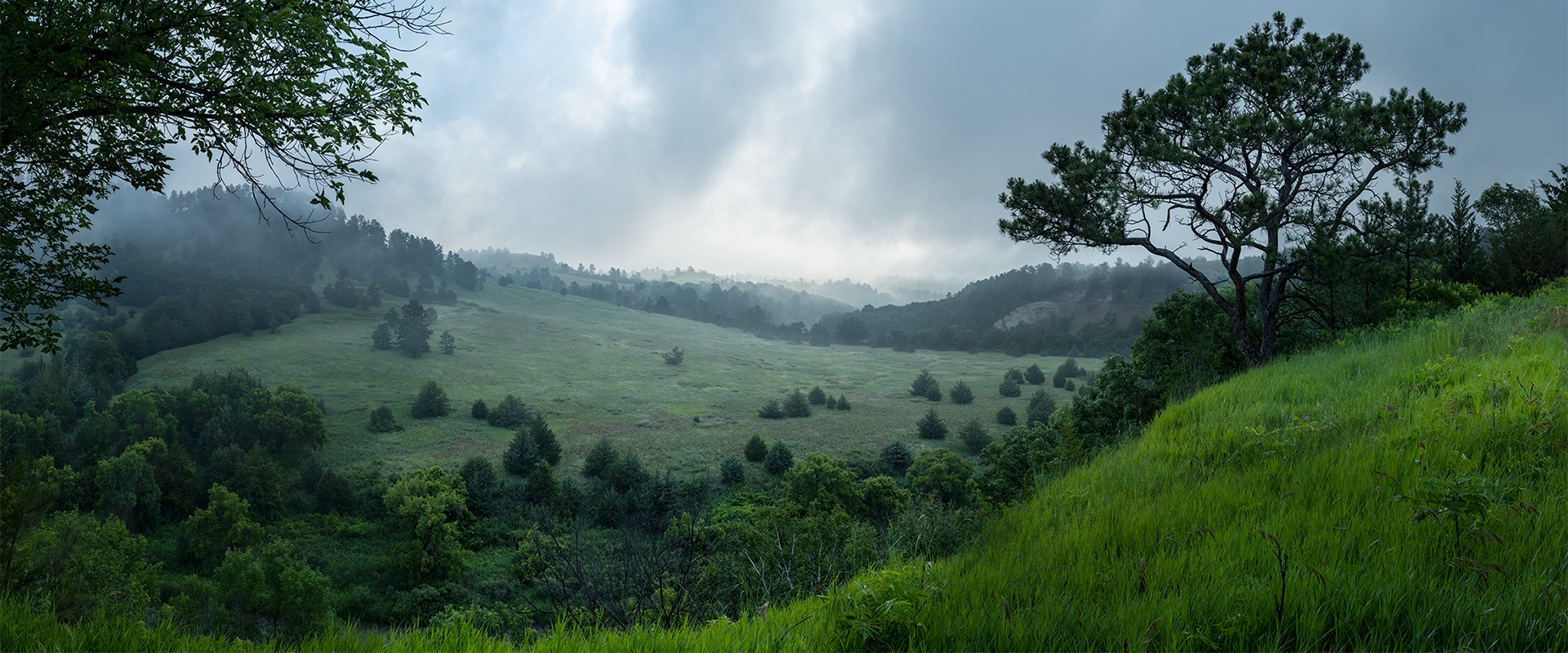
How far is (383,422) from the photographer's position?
176 feet

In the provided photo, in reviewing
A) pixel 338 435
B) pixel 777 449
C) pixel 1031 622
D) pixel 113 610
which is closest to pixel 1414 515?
pixel 1031 622

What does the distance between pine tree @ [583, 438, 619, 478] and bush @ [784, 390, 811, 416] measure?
25.9 metres

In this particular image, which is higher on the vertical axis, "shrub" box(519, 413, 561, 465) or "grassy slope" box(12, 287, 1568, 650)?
"grassy slope" box(12, 287, 1568, 650)

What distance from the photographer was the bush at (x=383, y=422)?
53.2 m

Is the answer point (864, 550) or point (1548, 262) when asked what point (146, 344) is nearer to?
point (864, 550)

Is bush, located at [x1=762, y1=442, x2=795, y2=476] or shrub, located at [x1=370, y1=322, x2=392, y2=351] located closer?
bush, located at [x1=762, y1=442, x2=795, y2=476]

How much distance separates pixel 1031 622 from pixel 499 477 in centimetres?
4733

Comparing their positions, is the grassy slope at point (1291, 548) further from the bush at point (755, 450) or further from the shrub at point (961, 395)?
the shrub at point (961, 395)

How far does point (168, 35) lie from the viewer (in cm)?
582

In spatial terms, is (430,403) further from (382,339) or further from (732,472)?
(732,472)

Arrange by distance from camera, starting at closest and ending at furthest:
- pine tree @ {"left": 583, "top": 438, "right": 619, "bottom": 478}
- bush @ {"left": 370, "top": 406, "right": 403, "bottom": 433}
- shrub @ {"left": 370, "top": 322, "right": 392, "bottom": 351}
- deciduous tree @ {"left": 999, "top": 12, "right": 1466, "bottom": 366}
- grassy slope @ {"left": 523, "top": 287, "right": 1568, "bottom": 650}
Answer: grassy slope @ {"left": 523, "top": 287, "right": 1568, "bottom": 650} → deciduous tree @ {"left": 999, "top": 12, "right": 1466, "bottom": 366} → pine tree @ {"left": 583, "top": 438, "right": 619, "bottom": 478} → bush @ {"left": 370, "top": 406, "right": 403, "bottom": 433} → shrub @ {"left": 370, "top": 322, "right": 392, "bottom": 351}

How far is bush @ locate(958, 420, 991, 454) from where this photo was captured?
52.1 meters

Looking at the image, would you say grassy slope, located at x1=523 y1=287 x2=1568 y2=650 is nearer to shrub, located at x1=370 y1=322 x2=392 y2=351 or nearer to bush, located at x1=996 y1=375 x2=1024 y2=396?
bush, located at x1=996 y1=375 x2=1024 y2=396

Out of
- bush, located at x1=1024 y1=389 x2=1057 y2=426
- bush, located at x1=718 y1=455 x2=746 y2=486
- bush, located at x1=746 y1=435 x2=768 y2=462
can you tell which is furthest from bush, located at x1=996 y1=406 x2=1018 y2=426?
bush, located at x1=718 y1=455 x2=746 y2=486
